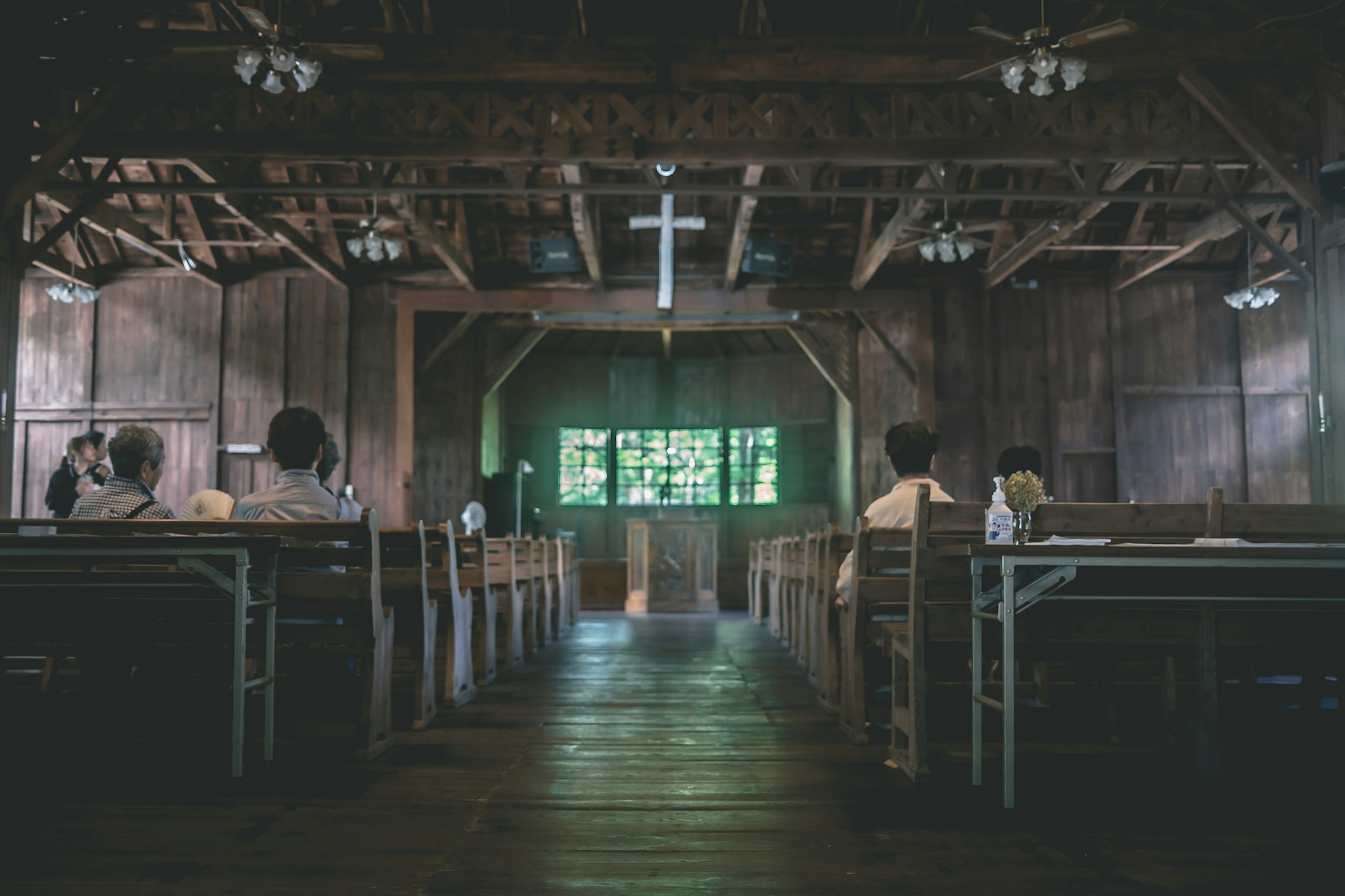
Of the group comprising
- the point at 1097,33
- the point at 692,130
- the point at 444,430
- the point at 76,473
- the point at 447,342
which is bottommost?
the point at 76,473

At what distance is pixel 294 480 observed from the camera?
4027 millimetres

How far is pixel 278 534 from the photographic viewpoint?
3.62 meters

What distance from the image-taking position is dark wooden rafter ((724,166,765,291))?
905cm

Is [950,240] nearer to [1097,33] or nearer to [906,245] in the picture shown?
[906,245]

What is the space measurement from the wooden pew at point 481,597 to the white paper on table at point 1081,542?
3.13 metres

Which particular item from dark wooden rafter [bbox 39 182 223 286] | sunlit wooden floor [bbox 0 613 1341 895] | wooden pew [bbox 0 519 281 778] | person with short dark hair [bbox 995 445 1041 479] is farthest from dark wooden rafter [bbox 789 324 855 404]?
wooden pew [bbox 0 519 281 778]

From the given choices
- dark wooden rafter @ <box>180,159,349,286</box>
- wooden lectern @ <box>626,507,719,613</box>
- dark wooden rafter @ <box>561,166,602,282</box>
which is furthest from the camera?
wooden lectern @ <box>626,507,719,613</box>

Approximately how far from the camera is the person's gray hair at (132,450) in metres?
4.10

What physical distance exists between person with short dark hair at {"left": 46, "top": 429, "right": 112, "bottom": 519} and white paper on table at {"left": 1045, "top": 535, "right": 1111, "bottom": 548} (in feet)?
22.8

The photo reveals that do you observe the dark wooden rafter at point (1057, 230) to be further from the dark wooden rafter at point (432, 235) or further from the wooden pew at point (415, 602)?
the wooden pew at point (415, 602)

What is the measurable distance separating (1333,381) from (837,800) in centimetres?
702

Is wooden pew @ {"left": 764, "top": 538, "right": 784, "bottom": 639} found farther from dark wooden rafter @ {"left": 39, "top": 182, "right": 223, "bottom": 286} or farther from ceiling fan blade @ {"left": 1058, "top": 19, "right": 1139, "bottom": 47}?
dark wooden rafter @ {"left": 39, "top": 182, "right": 223, "bottom": 286}

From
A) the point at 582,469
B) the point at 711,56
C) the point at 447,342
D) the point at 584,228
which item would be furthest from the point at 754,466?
the point at 711,56

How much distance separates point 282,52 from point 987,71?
435 cm
